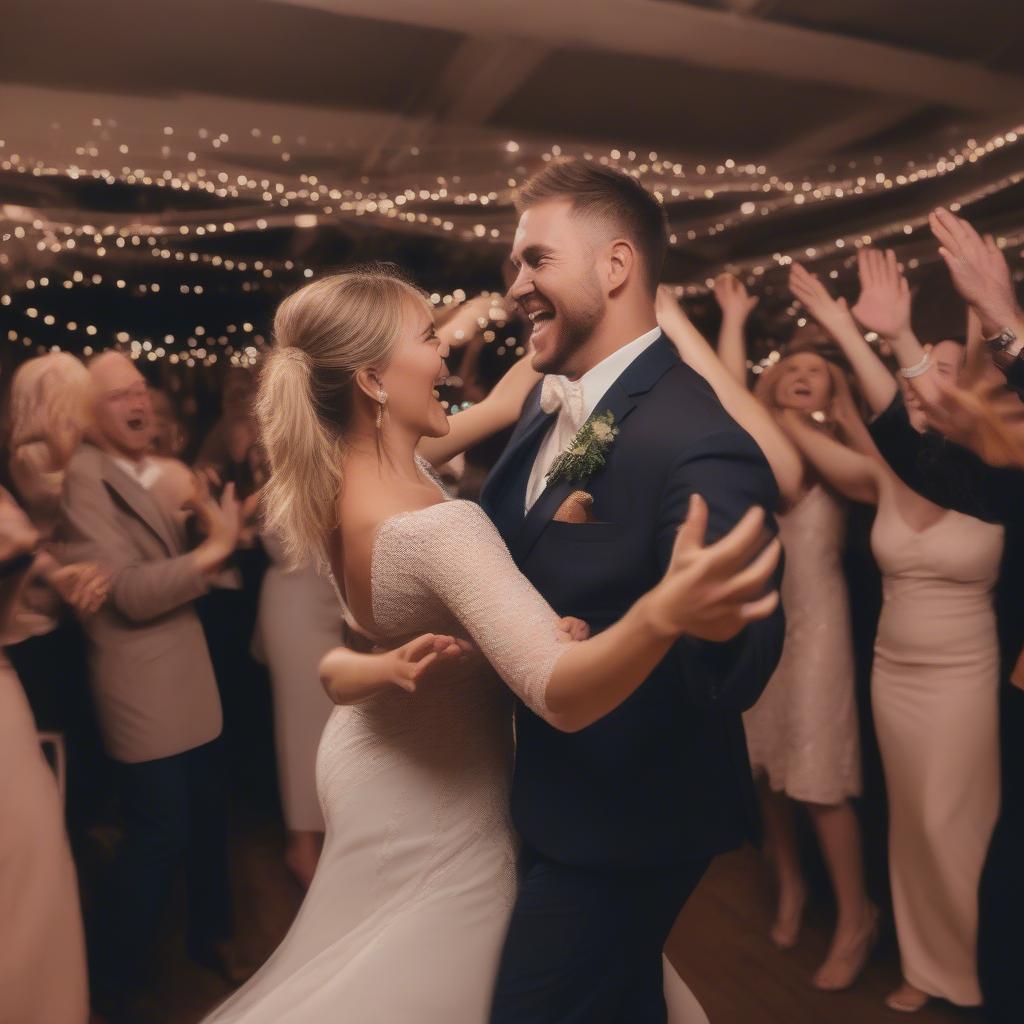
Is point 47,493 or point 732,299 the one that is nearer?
point 732,299

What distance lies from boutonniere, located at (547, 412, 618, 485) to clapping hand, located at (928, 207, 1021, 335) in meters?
0.95

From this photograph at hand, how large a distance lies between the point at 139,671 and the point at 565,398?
141 cm

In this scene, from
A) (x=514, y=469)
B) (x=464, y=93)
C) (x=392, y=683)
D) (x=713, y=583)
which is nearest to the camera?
(x=713, y=583)

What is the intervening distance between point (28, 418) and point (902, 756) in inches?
87.0

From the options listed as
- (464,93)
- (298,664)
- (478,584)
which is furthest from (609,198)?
(464,93)

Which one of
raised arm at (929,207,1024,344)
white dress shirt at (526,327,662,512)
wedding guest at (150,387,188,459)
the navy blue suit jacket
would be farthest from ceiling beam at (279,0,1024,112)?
the navy blue suit jacket

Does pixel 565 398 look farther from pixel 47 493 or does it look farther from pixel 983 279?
pixel 47 493

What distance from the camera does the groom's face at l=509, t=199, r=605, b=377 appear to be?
1430 millimetres

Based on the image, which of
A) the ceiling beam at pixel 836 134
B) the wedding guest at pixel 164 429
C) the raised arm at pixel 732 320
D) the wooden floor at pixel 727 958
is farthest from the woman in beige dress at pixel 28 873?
the ceiling beam at pixel 836 134

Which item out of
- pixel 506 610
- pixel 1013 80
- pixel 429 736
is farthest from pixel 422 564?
pixel 1013 80

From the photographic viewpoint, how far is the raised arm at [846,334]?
221cm

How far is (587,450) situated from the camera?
4.21 feet

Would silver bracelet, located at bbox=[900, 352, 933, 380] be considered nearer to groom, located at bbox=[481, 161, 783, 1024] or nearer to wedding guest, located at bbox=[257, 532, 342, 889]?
groom, located at bbox=[481, 161, 783, 1024]

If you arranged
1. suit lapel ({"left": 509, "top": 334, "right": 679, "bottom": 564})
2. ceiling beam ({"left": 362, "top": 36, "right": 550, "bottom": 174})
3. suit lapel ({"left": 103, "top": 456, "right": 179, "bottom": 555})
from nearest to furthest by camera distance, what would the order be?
suit lapel ({"left": 509, "top": 334, "right": 679, "bottom": 564}) → suit lapel ({"left": 103, "top": 456, "right": 179, "bottom": 555}) → ceiling beam ({"left": 362, "top": 36, "right": 550, "bottom": 174})
